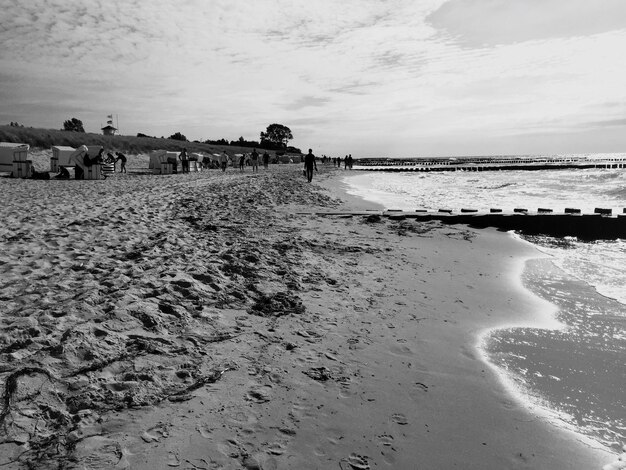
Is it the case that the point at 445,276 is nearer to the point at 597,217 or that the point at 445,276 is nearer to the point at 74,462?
the point at 74,462

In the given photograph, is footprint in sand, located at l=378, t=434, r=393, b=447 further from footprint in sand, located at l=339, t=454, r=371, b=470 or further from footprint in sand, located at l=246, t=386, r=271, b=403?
footprint in sand, located at l=246, t=386, r=271, b=403

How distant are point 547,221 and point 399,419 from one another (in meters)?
10.3

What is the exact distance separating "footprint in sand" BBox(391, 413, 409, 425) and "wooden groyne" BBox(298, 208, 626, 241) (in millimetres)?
8754

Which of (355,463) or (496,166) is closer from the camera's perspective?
(355,463)

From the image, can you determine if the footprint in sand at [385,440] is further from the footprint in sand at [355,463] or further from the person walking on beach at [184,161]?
the person walking on beach at [184,161]

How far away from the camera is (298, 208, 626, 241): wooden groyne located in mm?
10711

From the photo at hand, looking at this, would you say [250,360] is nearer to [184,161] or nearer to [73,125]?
[184,161]

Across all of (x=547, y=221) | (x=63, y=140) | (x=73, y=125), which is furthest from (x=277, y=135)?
(x=547, y=221)

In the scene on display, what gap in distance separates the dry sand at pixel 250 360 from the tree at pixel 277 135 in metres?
119

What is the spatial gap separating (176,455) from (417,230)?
8532 millimetres

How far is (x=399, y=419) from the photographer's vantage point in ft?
9.20

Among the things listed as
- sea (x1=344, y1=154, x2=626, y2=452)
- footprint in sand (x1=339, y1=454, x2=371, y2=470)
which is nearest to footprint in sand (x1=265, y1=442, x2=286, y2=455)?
footprint in sand (x1=339, y1=454, x2=371, y2=470)

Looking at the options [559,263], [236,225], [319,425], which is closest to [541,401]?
[319,425]

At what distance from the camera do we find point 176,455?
2.31 metres
